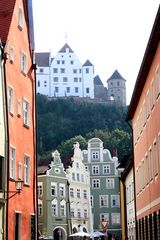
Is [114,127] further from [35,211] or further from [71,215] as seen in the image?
[35,211]

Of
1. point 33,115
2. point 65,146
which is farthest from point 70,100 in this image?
point 33,115

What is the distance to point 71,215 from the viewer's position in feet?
245

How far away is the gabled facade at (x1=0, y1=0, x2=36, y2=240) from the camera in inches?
883

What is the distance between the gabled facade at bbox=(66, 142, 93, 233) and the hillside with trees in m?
38.5

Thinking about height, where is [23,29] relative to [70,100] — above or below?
below

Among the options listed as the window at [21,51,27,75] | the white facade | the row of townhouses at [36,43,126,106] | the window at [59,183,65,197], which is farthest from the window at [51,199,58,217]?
A: the white facade

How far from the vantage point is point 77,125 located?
14088 centimetres

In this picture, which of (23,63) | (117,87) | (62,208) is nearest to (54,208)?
(62,208)

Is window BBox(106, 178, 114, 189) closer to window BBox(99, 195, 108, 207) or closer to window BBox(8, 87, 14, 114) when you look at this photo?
window BBox(99, 195, 108, 207)

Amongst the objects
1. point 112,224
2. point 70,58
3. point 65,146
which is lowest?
point 112,224

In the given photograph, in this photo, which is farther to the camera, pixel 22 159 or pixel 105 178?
pixel 105 178

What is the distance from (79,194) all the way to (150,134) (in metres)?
53.9

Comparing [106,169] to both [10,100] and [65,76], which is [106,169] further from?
[65,76]

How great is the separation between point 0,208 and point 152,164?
7.36 metres
